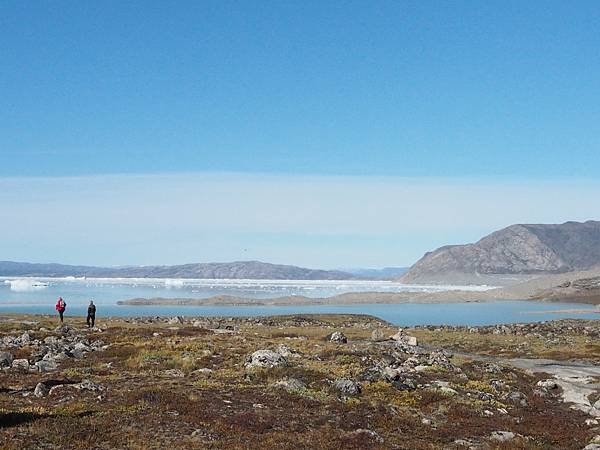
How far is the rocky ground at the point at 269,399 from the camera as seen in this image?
1980 cm

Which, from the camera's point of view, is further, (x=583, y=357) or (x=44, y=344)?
(x=583, y=357)

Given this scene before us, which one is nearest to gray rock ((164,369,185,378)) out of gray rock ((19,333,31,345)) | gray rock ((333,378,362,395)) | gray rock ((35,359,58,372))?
gray rock ((35,359,58,372))

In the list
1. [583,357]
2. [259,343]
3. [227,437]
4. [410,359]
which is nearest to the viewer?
[227,437]

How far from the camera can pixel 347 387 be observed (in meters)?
27.8

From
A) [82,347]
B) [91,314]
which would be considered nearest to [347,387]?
[82,347]

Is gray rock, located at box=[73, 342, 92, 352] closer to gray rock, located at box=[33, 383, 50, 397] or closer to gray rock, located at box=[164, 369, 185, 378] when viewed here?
gray rock, located at box=[164, 369, 185, 378]

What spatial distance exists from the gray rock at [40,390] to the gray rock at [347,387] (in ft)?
40.1

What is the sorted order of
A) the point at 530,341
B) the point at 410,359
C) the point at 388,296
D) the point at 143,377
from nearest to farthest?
1. the point at 143,377
2. the point at 410,359
3. the point at 530,341
4. the point at 388,296

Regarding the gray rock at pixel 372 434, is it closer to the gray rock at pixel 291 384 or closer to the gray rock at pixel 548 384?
the gray rock at pixel 291 384

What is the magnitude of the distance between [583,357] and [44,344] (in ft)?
133

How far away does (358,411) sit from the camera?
24.3 meters

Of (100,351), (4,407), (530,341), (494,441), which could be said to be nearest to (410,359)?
(494,441)

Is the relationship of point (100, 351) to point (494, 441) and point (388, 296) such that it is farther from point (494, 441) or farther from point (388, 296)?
point (388, 296)

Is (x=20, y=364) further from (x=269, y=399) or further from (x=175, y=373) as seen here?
(x=269, y=399)
